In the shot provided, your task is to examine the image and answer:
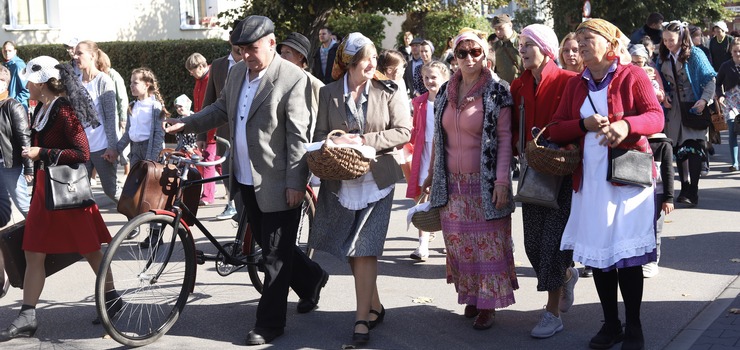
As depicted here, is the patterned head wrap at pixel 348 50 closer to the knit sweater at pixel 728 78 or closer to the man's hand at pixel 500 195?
the man's hand at pixel 500 195

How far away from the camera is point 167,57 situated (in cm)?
2108

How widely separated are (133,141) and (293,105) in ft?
14.7

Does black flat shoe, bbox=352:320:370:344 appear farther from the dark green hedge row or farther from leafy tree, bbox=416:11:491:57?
leafy tree, bbox=416:11:491:57

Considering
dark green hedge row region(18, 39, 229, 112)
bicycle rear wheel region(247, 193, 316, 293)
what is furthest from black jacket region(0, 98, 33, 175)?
dark green hedge row region(18, 39, 229, 112)

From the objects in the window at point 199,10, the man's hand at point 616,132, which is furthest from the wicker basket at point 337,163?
the window at point 199,10

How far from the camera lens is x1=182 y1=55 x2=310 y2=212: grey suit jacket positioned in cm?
612

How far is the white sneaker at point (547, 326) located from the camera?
20.2 ft

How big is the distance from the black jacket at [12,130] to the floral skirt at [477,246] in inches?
111

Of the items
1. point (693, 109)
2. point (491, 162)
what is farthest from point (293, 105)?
point (693, 109)

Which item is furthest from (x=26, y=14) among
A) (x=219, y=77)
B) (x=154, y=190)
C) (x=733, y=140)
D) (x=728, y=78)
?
(x=154, y=190)

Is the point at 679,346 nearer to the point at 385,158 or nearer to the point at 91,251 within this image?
the point at 385,158

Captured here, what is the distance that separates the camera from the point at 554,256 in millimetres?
6070

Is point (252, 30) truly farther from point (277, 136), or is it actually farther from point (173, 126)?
point (173, 126)

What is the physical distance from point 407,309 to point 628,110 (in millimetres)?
2141
